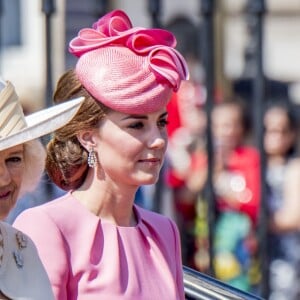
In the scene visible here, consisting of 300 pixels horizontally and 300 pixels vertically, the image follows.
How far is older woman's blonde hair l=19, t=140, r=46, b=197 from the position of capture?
10.4 ft

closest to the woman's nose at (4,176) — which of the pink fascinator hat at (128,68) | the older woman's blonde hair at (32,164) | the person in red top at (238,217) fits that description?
the older woman's blonde hair at (32,164)

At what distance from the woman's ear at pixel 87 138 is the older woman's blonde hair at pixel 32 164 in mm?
346

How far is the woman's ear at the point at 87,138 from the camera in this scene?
358cm

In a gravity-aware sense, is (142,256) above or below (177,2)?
above

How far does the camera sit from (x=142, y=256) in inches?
140

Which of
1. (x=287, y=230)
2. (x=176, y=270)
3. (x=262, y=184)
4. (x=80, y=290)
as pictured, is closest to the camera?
(x=80, y=290)

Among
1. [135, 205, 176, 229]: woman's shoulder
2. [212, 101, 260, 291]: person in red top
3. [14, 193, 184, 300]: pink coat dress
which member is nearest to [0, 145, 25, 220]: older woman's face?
[14, 193, 184, 300]: pink coat dress

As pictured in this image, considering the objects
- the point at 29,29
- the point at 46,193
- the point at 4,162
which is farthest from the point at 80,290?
the point at 29,29

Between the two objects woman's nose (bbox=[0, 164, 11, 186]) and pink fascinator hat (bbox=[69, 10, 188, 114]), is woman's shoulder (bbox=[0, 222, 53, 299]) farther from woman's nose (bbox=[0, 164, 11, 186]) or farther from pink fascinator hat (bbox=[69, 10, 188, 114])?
pink fascinator hat (bbox=[69, 10, 188, 114])

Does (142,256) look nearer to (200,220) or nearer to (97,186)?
(97,186)

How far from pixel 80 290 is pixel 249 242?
3.12m

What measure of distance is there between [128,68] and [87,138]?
20cm

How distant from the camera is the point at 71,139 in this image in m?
3.62

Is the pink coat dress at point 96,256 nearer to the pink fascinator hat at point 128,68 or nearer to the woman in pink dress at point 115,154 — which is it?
the woman in pink dress at point 115,154
